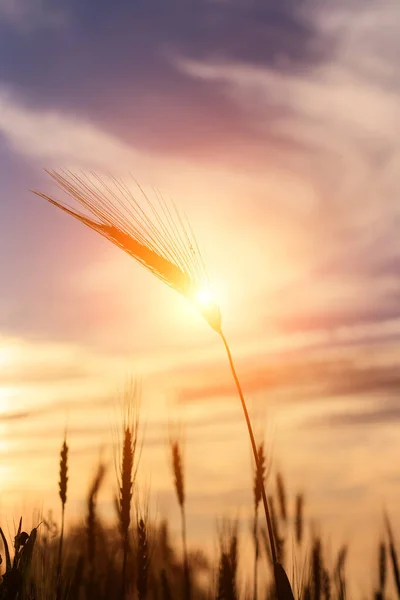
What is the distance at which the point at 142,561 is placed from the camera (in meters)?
4.93

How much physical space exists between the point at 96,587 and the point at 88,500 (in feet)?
2.87

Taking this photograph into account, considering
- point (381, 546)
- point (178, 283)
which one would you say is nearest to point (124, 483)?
point (178, 283)

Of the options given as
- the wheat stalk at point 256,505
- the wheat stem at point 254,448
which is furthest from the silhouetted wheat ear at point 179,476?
the wheat stem at point 254,448

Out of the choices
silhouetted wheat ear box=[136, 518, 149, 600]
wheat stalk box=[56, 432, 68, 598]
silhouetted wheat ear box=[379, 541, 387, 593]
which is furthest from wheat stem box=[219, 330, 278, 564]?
silhouetted wheat ear box=[379, 541, 387, 593]

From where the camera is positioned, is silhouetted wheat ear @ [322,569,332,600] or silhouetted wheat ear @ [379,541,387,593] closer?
silhouetted wheat ear @ [322,569,332,600]

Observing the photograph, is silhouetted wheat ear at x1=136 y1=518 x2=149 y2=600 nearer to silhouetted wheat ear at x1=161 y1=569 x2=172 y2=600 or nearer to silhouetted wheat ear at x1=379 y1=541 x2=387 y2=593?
silhouetted wheat ear at x1=161 y1=569 x2=172 y2=600

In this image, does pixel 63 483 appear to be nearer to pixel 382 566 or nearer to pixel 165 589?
pixel 165 589

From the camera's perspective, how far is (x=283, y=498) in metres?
8.41

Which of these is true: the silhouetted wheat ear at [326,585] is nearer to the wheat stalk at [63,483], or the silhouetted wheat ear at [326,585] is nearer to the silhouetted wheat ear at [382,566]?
the silhouetted wheat ear at [382,566]

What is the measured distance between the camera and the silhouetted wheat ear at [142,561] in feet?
15.5

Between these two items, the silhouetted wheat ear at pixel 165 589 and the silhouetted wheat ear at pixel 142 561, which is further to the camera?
the silhouetted wheat ear at pixel 165 589

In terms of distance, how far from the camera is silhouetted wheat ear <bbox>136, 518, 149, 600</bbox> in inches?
186

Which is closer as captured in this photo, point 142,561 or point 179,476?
point 142,561

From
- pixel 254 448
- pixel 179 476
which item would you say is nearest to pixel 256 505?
pixel 179 476
